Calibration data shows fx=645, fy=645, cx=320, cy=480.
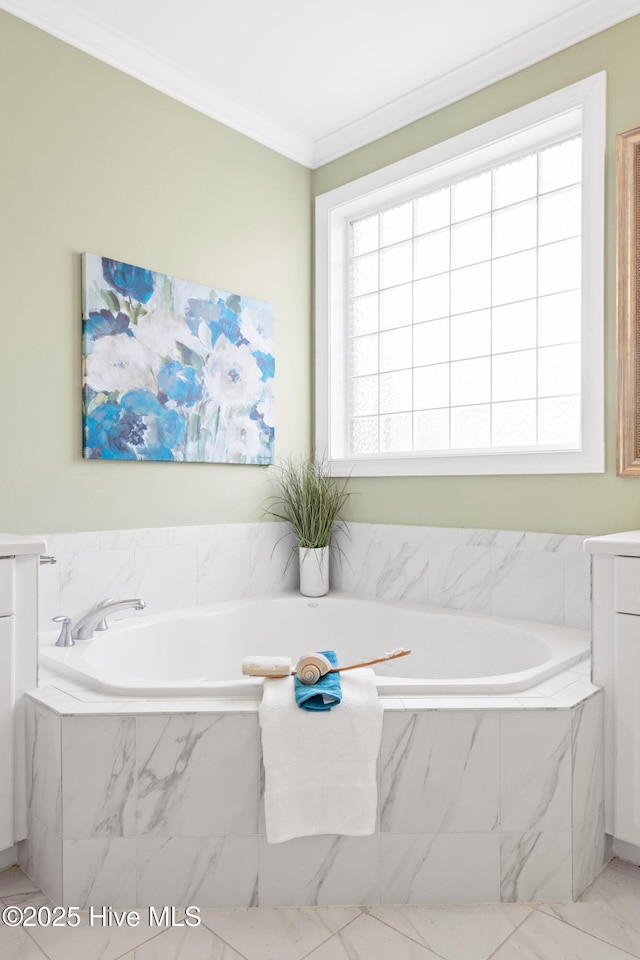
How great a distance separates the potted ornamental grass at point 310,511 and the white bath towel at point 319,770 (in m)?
1.41

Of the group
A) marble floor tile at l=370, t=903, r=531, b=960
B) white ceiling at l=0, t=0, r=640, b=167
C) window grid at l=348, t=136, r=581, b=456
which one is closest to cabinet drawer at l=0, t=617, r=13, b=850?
marble floor tile at l=370, t=903, r=531, b=960

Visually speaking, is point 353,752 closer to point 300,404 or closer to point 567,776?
point 567,776

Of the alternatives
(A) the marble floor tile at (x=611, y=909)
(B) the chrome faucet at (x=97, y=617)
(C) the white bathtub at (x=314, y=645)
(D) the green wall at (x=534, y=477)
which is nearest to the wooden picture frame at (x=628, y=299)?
Result: (D) the green wall at (x=534, y=477)

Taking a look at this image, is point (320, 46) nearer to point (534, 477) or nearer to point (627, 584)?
point (534, 477)

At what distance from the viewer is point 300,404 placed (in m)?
3.24

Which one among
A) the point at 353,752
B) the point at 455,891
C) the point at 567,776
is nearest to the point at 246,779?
the point at 353,752

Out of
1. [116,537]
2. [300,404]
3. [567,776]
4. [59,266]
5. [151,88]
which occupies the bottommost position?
[567,776]

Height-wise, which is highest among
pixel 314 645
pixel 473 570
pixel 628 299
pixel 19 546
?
pixel 628 299

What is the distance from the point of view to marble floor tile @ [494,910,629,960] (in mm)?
1419

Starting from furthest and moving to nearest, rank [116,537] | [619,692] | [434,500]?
[434,500], [116,537], [619,692]

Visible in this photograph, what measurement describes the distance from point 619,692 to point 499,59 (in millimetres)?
2356

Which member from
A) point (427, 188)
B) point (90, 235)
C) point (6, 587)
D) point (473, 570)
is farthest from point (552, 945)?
point (427, 188)

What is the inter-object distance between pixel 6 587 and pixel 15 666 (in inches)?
8.4

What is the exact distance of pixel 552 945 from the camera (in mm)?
1452
